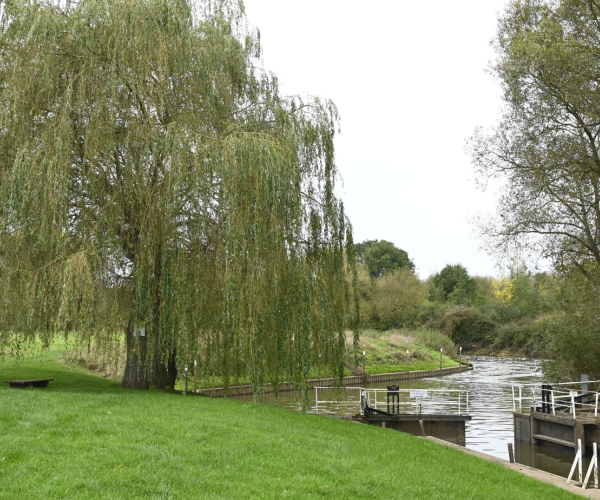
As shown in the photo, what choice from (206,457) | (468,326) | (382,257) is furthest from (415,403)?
(382,257)

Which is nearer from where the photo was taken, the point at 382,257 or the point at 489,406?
the point at 489,406

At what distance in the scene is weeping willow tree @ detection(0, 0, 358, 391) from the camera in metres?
12.1

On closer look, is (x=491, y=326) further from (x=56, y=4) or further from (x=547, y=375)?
(x=56, y=4)

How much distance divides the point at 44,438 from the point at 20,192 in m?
5.76

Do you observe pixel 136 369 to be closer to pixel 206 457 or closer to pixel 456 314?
pixel 206 457

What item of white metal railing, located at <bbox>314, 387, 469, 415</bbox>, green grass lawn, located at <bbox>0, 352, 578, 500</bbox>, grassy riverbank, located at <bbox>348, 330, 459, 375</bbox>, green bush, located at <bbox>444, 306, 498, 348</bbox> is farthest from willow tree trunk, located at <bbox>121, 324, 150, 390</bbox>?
green bush, located at <bbox>444, 306, 498, 348</bbox>

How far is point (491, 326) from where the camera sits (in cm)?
6075

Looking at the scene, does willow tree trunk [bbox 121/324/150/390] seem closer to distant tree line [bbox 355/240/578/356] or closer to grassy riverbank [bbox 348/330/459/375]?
grassy riverbank [bbox 348/330/459/375]

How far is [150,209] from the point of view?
1266cm

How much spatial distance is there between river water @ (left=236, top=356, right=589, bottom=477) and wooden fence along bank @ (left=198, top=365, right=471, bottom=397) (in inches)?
22.1

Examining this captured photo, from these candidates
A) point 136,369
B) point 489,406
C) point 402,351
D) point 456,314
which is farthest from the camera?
point 456,314

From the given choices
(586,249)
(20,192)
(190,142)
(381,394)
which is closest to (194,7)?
(190,142)

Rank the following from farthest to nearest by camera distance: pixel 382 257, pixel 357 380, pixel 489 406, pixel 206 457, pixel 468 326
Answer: pixel 382 257 → pixel 468 326 → pixel 357 380 → pixel 489 406 → pixel 206 457

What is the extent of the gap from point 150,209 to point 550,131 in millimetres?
14788
